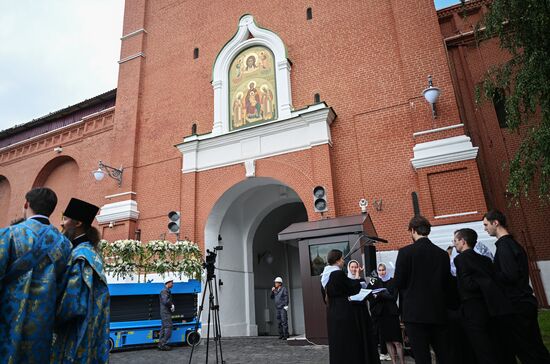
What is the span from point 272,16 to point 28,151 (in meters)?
15.3

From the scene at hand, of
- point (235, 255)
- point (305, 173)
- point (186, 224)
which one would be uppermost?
point (305, 173)

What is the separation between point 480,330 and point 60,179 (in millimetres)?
20398

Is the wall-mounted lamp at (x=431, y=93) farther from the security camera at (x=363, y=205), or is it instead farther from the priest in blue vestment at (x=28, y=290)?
the priest in blue vestment at (x=28, y=290)

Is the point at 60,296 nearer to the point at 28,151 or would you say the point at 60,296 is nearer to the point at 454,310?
the point at 454,310

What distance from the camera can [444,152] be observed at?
10.1 meters

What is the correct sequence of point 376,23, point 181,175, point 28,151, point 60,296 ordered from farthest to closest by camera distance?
point 28,151, point 181,175, point 376,23, point 60,296

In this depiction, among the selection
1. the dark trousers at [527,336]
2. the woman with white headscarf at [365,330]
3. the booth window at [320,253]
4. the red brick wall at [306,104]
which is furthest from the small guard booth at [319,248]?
the dark trousers at [527,336]

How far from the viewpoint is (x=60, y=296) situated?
274cm

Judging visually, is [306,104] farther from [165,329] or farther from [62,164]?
[62,164]

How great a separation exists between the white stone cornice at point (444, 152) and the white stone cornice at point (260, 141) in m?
2.60

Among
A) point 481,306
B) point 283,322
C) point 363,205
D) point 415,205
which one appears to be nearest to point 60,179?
point 283,322

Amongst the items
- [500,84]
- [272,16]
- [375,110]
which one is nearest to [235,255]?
[375,110]

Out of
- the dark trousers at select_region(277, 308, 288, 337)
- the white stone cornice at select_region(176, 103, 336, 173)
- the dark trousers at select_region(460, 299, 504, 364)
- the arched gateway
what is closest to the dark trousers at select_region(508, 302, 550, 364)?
the dark trousers at select_region(460, 299, 504, 364)

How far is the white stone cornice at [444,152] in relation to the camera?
9.97 m
